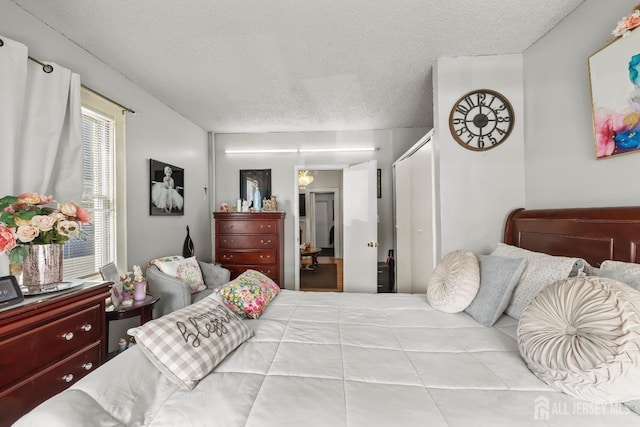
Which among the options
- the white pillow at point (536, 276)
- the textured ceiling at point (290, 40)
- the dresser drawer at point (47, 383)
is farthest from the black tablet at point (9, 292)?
the white pillow at point (536, 276)

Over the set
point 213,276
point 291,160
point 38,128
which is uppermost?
point 291,160

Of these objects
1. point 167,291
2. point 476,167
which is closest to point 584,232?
point 476,167

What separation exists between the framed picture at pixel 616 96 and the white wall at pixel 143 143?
3.32 metres

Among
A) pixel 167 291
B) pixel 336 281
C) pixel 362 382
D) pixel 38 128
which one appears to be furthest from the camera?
pixel 336 281

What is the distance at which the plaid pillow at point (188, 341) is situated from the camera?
1.05 metres

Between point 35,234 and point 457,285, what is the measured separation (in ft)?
7.68

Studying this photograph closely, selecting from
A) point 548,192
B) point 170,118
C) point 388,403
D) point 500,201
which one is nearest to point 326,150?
point 170,118

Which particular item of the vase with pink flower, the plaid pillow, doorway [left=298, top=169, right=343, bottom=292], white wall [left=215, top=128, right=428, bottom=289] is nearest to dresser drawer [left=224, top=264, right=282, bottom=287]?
white wall [left=215, top=128, right=428, bottom=289]

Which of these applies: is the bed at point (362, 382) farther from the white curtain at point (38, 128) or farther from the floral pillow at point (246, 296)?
the white curtain at point (38, 128)

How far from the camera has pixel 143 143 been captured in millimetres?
2854

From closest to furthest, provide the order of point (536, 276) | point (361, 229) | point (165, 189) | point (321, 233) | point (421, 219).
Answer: point (536, 276) < point (421, 219) < point (165, 189) < point (361, 229) < point (321, 233)

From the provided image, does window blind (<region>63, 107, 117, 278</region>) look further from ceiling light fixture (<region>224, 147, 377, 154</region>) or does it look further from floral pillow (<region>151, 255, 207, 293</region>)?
ceiling light fixture (<region>224, 147, 377, 154</region>)

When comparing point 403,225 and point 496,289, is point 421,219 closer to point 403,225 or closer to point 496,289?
point 403,225

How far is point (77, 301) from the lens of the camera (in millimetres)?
1479
